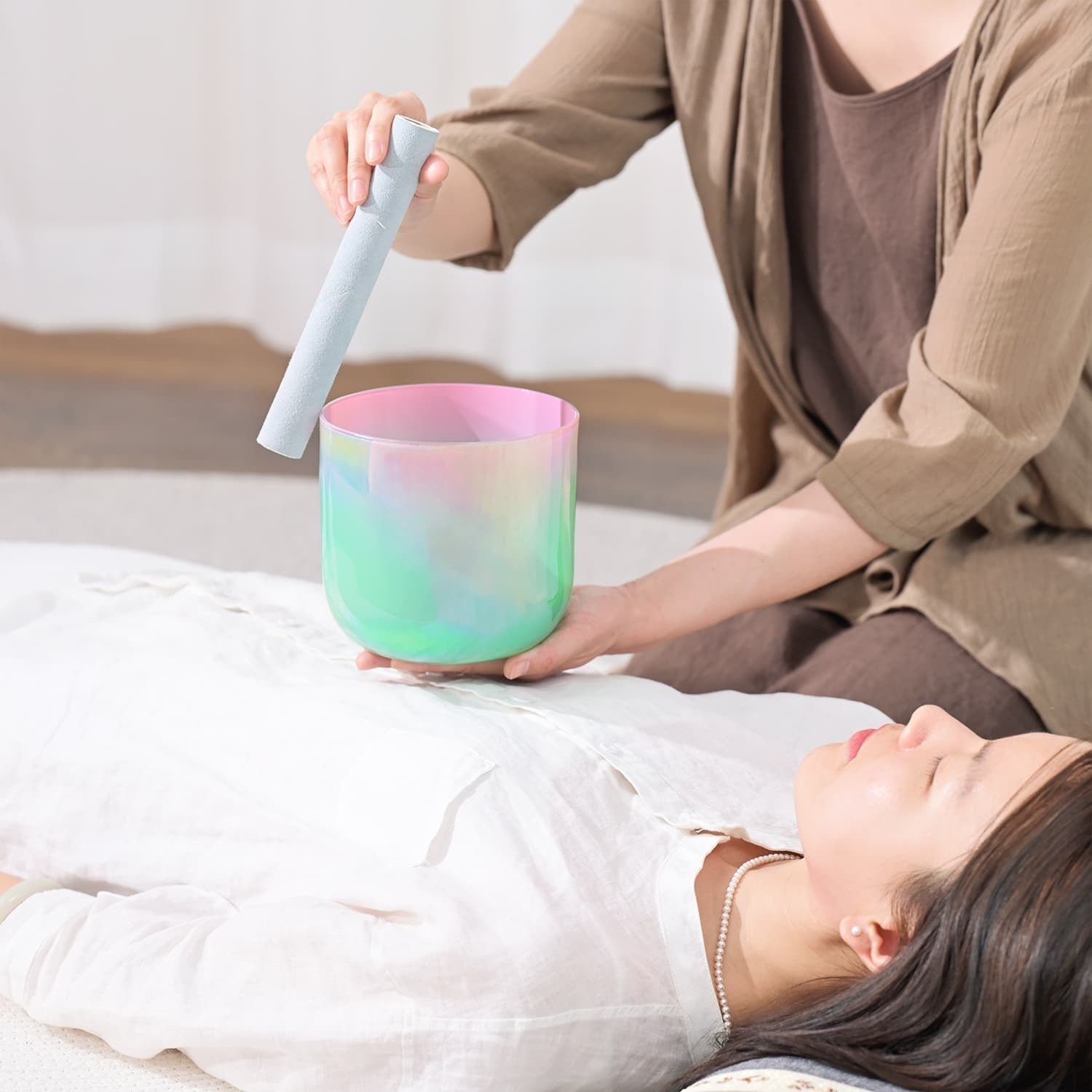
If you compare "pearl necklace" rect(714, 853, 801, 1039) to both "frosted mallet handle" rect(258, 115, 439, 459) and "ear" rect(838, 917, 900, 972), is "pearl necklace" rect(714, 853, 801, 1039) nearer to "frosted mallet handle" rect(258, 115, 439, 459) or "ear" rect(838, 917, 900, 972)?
"ear" rect(838, 917, 900, 972)

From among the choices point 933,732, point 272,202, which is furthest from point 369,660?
point 272,202

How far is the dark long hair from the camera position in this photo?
84 centimetres

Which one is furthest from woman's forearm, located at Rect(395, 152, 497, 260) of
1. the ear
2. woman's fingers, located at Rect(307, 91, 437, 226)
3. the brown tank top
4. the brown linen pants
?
the ear

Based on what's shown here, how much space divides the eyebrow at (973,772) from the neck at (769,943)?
4.9 inches

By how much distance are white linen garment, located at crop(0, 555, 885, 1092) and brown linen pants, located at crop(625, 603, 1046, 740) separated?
7 cm

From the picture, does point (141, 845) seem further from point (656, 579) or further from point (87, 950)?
point (656, 579)

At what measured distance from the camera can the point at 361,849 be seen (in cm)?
98

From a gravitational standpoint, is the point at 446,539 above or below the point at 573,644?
above

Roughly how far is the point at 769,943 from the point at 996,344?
496 mm

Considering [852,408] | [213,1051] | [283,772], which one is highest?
[852,408]

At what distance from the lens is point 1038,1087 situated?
850 millimetres

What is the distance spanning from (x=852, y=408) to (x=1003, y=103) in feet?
1.09

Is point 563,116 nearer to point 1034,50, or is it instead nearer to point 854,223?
point 854,223

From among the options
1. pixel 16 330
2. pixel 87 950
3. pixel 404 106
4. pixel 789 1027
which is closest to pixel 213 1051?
pixel 87 950
